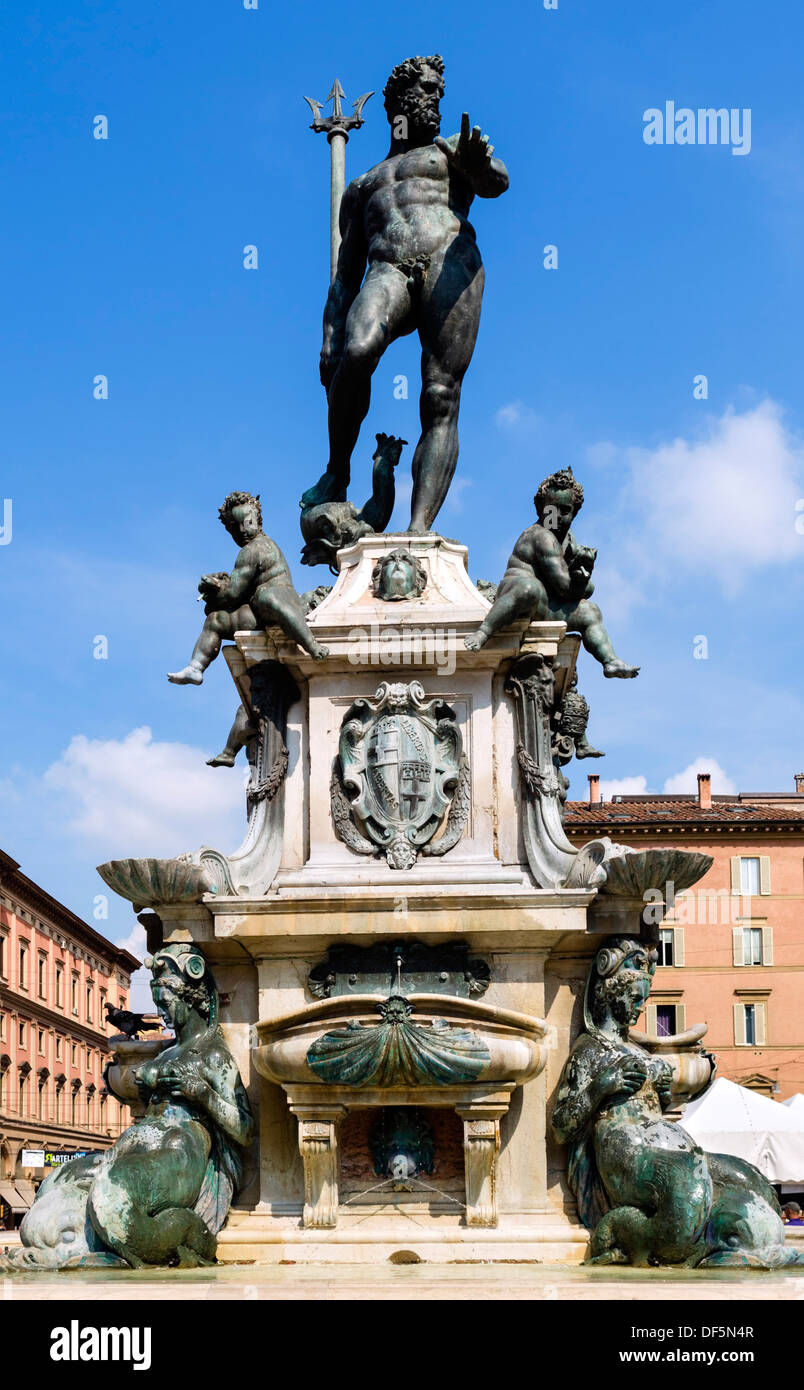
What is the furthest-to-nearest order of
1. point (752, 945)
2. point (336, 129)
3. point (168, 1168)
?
point (752, 945), point (336, 129), point (168, 1168)

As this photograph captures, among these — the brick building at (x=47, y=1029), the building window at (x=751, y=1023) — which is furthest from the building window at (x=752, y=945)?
the brick building at (x=47, y=1029)

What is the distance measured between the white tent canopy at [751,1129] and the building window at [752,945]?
34.3m

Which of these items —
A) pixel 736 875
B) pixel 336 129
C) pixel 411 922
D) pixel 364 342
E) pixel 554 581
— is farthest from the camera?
pixel 736 875

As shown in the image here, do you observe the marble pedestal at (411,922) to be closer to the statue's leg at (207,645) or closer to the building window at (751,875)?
the statue's leg at (207,645)

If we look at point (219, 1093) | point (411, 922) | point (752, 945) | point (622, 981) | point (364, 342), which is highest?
point (364, 342)

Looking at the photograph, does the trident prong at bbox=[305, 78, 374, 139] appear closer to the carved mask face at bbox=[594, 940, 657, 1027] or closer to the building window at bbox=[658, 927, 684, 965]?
the carved mask face at bbox=[594, 940, 657, 1027]

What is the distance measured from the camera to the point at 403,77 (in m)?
13.3

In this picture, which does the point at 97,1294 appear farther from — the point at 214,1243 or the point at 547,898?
the point at 547,898

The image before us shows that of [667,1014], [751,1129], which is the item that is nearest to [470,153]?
[751,1129]

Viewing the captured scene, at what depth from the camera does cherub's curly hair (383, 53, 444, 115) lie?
13.3 metres

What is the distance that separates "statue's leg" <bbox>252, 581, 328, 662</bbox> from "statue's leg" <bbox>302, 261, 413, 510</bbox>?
7.20ft

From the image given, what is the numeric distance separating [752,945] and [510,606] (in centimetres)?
4714

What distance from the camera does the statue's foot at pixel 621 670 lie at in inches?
477

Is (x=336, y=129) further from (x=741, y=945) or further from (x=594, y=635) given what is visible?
(x=741, y=945)
